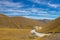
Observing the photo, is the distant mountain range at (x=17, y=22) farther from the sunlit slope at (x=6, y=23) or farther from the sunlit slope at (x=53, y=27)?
the sunlit slope at (x=53, y=27)

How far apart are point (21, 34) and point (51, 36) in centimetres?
52

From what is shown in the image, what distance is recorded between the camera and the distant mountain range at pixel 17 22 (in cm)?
223

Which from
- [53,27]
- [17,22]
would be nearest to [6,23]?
[17,22]

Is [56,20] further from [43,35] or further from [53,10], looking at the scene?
[43,35]

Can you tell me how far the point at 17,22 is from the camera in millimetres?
2242

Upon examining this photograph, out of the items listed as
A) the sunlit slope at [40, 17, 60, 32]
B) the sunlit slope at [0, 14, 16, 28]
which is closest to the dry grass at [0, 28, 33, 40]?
the sunlit slope at [0, 14, 16, 28]

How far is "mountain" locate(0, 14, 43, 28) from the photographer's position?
223 cm

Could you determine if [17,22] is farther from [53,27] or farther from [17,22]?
[53,27]

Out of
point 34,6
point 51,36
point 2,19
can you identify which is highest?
point 34,6

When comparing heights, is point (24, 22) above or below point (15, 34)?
above

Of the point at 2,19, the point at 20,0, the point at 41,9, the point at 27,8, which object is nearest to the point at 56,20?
the point at 41,9

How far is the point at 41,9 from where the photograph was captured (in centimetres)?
227

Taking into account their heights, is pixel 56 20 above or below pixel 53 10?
below

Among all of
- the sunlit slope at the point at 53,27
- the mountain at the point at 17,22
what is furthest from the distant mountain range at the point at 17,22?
the sunlit slope at the point at 53,27
